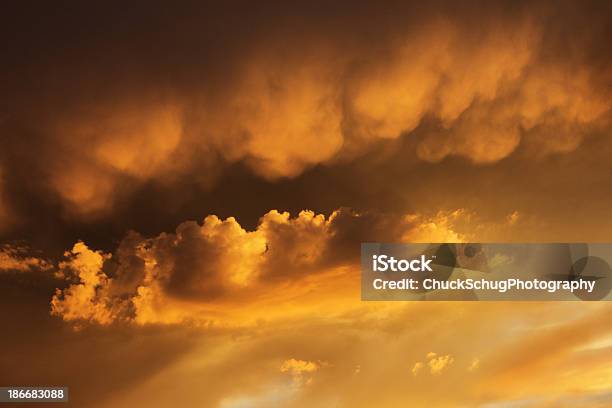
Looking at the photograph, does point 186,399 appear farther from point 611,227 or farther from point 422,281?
point 611,227

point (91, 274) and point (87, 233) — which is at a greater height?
point (87, 233)

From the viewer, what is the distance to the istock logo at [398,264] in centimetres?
557

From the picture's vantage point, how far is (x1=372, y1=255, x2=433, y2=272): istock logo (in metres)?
5.57

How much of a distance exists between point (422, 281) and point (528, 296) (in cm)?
93

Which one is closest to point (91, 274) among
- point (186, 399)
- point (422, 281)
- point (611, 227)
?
point (186, 399)

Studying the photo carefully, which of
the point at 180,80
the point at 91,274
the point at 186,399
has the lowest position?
the point at 186,399

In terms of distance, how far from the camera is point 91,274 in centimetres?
546

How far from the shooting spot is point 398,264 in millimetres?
5574
